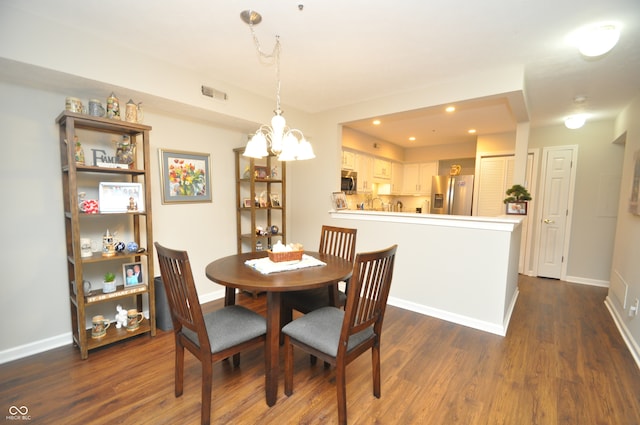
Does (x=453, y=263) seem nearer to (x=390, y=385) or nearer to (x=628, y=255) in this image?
(x=390, y=385)

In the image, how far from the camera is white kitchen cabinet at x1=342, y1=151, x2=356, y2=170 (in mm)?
4570

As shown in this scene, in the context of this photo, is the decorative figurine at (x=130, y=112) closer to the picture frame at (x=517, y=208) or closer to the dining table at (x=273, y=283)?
the dining table at (x=273, y=283)

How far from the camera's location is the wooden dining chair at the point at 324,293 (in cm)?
217

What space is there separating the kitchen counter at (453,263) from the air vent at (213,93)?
2061 mm

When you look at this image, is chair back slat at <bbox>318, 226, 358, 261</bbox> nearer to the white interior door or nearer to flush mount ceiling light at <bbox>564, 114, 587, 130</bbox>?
flush mount ceiling light at <bbox>564, 114, 587, 130</bbox>

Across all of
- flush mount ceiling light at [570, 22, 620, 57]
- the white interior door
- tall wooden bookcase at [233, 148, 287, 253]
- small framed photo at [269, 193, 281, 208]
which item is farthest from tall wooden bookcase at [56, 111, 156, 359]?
the white interior door

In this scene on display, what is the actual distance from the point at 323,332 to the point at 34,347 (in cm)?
232

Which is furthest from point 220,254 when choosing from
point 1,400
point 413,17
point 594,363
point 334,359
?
point 594,363

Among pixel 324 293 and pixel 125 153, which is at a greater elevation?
pixel 125 153

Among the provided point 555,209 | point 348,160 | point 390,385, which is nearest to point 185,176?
point 348,160

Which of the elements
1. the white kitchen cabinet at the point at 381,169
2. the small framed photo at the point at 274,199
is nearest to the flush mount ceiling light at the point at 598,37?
the small framed photo at the point at 274,199

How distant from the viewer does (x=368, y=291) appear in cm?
158

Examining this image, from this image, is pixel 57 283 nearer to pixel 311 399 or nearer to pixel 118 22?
pixel 118 22

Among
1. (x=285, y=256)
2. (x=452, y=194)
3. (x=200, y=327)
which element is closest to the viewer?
(x=200, y=327)
